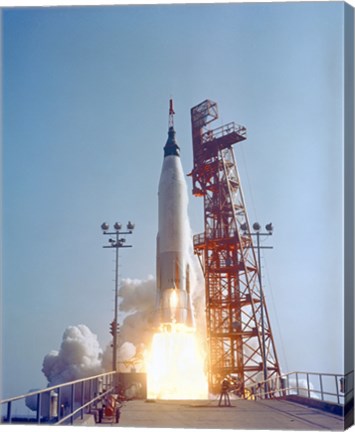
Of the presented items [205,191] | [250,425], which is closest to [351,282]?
[250,425]

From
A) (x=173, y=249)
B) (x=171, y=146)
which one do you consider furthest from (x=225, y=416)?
(x=171, y=146)

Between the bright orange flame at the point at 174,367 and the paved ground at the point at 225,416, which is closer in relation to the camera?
the paved ground at the point at 225,416

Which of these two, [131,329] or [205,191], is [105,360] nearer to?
[131,329]

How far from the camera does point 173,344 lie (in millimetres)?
18312

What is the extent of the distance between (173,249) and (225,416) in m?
7.11

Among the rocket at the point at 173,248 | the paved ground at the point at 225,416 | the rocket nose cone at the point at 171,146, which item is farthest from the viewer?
the rocket nose cone at the point at 171,146

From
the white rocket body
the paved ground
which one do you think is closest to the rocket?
the white rocket body

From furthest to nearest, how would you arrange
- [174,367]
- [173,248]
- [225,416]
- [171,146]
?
[171,146], [173,248], [174,367], [225,416]

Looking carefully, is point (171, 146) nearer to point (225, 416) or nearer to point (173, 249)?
point (173, 249)

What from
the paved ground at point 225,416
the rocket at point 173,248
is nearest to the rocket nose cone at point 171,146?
the rocket at point 173,248

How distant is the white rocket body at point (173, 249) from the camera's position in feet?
62.1

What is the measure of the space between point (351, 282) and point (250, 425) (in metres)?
3.76

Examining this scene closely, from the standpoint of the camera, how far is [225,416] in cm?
1327

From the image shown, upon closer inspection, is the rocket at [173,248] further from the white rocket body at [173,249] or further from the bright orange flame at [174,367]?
the bright orange flame at [174,367]
